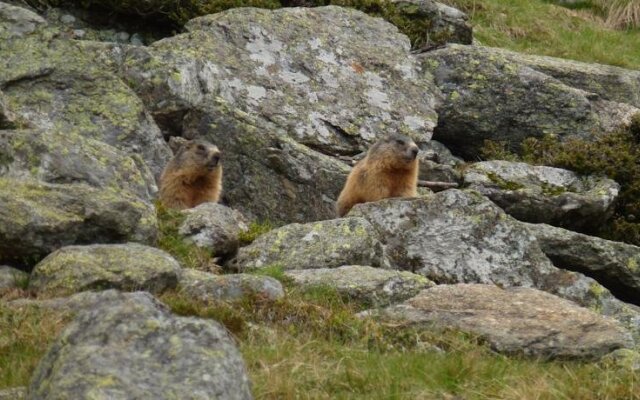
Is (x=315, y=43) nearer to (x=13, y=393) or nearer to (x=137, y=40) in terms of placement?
(x=137, y=40)

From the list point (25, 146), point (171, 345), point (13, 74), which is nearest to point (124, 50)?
point (13, 74)

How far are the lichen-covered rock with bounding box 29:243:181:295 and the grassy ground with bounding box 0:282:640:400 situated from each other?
0.28 m

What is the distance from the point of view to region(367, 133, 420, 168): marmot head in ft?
53.1

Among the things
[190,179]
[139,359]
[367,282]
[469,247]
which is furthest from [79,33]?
[139,359]

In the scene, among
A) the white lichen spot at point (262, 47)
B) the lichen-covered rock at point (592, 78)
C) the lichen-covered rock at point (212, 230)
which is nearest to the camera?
the lichen-covered rock at point (212, 230)

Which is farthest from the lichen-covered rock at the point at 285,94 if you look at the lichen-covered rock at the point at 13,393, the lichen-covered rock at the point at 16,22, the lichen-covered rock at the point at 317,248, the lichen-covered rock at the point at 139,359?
the lichen-covered rock at the point at 139,359

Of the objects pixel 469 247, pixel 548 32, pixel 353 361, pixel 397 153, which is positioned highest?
pixel 353 361

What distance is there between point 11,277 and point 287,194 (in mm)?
6678

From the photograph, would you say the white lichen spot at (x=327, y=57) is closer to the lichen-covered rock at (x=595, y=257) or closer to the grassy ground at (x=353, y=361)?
the lichen-covered rock at (x=595, y=257)

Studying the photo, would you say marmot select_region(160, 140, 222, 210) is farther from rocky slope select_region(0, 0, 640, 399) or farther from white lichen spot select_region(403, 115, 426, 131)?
white lichen spot select_region(403, 115, 426, 131)

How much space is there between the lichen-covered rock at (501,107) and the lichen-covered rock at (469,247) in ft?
19.7

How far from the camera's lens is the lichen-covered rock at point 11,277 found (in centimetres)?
1033

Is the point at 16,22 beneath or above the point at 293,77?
above

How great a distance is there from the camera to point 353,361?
871 centimetres
